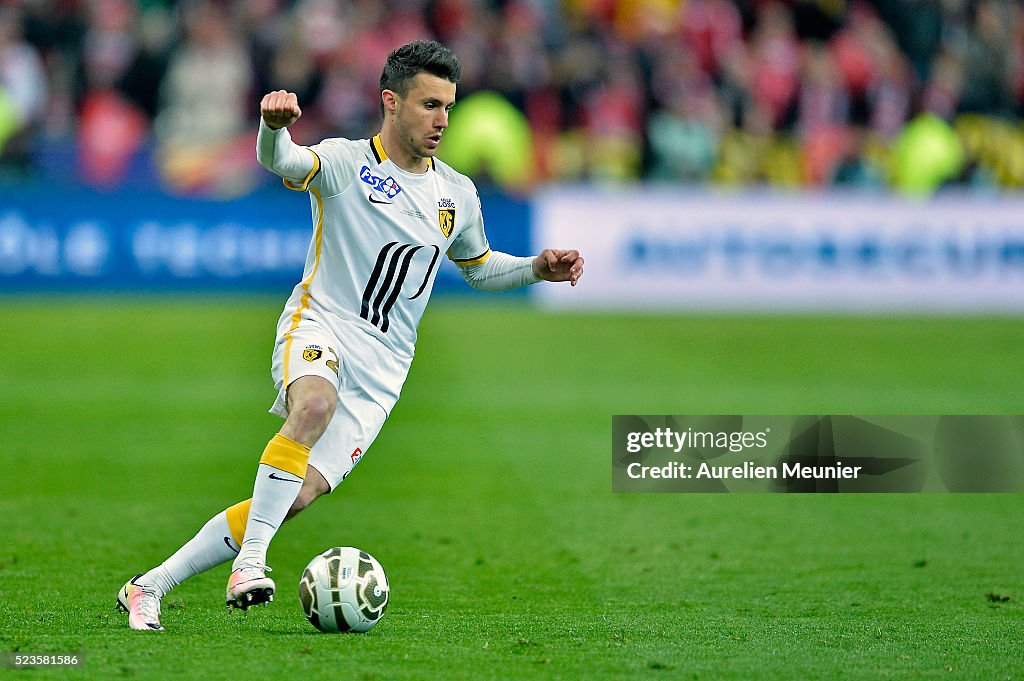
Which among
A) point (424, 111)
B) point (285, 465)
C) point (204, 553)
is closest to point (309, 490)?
point (285, 465)

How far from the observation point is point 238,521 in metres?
6.47

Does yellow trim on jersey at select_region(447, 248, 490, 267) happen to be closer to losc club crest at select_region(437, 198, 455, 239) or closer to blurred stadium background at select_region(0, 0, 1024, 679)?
losc club crest at select_region(437, 198, 455, 239)

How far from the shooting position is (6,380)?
14.8 metres

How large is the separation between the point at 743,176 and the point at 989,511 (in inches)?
514

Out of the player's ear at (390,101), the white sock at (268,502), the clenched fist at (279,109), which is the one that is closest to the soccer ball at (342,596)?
the white sock at (268,502)

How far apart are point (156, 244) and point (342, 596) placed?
1486 centimetres

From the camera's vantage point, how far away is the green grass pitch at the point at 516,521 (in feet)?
20.1

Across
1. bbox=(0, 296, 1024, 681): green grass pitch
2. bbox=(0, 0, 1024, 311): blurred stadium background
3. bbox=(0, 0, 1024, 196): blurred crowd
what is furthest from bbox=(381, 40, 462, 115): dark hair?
bbox=(0, 0, 1024, 196): blurred crowd

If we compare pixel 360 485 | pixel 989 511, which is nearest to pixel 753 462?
pixel 989 511

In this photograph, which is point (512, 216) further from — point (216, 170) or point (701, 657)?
point (701, 657)

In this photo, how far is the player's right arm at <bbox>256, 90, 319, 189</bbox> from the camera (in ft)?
20.3

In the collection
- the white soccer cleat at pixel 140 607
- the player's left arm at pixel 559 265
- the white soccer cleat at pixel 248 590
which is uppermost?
the player's left arm at pixel 559 265
